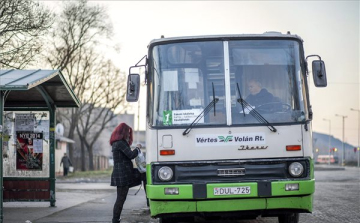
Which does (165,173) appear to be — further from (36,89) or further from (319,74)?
(36,89)

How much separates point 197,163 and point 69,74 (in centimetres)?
4403

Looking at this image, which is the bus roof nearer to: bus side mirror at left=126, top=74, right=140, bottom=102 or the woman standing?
bus side mirror at left=126, top=74, right=140, bottom=102

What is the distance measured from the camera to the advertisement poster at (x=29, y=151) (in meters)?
16.3

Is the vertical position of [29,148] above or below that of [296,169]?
above

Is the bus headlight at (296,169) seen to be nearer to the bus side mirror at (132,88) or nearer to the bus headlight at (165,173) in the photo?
the bus headlight at (165,173)

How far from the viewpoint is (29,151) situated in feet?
53.8

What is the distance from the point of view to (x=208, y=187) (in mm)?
9094

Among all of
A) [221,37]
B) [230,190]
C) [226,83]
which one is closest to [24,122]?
[221,37]

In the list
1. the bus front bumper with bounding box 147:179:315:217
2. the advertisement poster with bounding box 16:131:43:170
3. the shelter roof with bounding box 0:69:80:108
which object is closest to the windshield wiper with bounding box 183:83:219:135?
the bus front bumper with bounding box 147:179:315:217

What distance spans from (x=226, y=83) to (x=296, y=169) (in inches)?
63.4

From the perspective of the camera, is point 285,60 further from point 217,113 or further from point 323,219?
point 323,219

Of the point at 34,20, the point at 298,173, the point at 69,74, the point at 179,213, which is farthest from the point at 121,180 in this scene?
the point at 69,74

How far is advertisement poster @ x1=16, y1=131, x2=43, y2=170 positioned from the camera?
16.3 metres

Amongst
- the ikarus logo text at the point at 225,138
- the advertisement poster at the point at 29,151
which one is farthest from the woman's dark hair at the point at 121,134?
the advertisement poster at the point at 29,151
